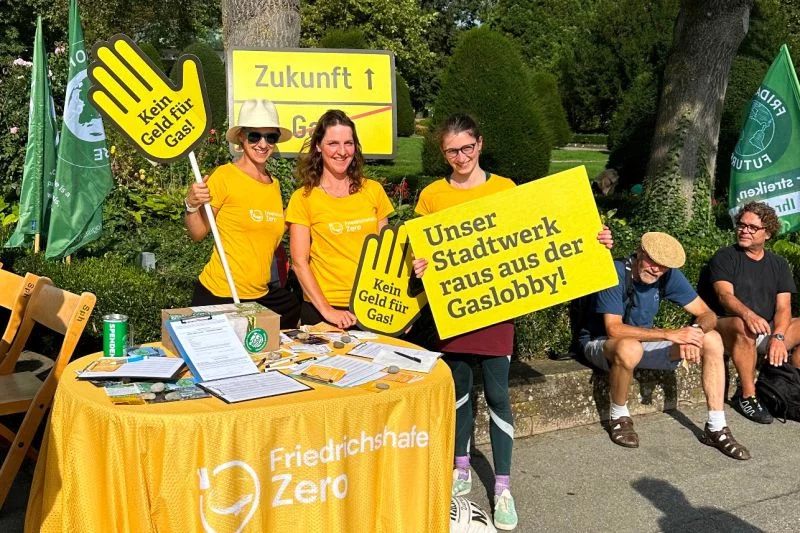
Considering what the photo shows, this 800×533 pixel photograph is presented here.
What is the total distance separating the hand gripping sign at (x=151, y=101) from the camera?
377 centimetres

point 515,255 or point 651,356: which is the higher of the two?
point 515,255

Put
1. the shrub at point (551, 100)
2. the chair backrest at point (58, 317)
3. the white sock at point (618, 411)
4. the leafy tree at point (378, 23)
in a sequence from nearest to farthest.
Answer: the chair backrest at point (58, 317) → the white sock at point (618, 411) → the shrub at point (551, 100) → the leafy tree at point (378, 23)

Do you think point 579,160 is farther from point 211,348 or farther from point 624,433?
point 211,348

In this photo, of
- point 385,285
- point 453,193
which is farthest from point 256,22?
point 385,285

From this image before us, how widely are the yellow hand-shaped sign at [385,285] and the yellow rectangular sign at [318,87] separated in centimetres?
215

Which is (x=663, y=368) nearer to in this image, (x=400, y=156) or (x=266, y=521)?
(x=266, y=521)

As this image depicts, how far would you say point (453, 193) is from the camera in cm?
416

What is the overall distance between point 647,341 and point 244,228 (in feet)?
8.84

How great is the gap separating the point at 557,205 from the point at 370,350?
3.73 ft

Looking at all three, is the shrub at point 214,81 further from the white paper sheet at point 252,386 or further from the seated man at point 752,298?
the white paper sheet at point 252,386

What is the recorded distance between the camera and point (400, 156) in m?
26.3

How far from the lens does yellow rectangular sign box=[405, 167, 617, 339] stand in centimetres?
402

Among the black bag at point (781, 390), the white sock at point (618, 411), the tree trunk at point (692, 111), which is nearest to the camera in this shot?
the white sock at point (618, 411)

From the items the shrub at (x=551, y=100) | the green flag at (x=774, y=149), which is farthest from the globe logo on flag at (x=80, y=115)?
the shrub at (x=551, y=100)
